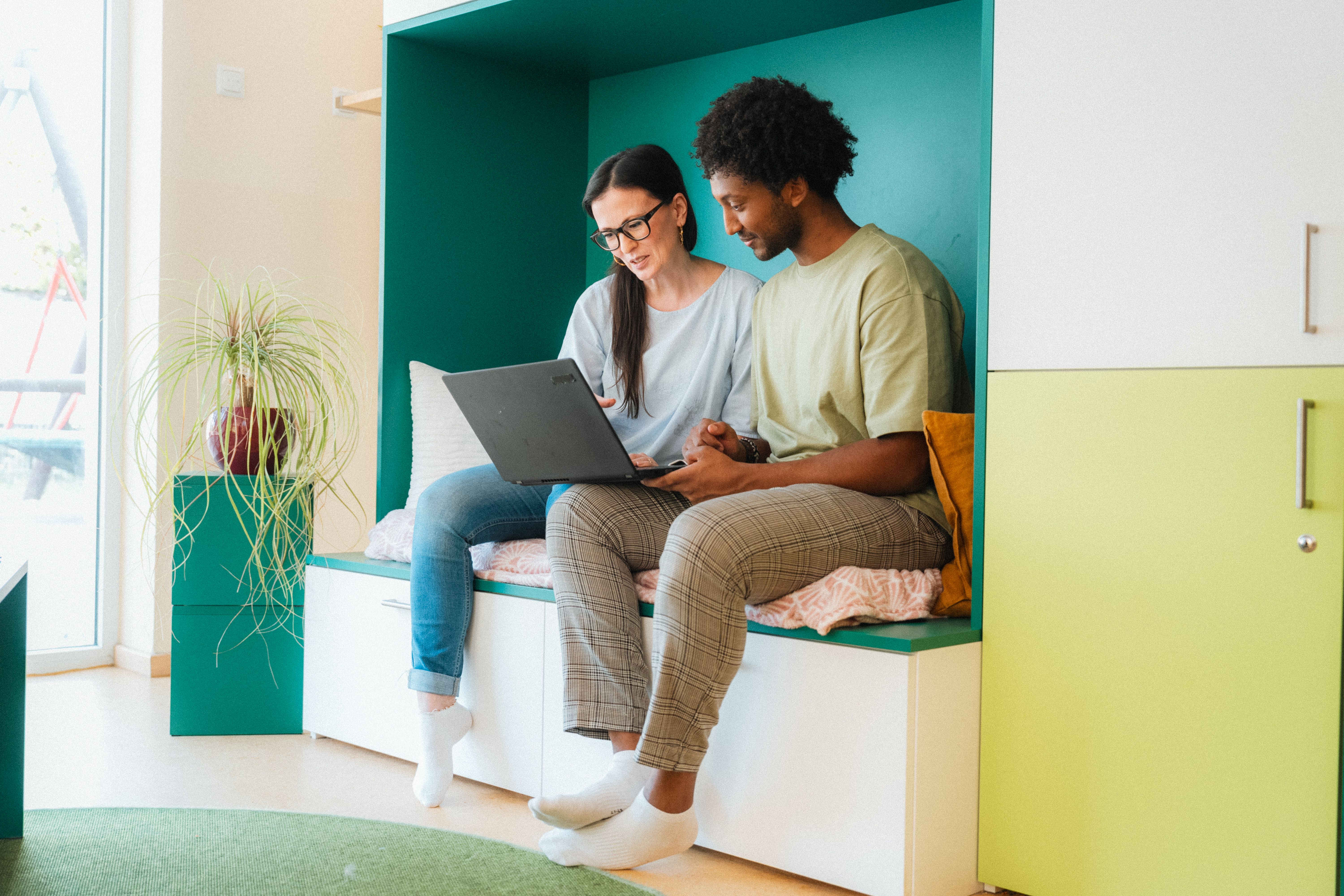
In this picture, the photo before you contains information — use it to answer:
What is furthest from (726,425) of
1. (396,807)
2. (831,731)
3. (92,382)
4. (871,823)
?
(92,382)

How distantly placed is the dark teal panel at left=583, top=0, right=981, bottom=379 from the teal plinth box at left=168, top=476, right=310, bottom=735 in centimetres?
125

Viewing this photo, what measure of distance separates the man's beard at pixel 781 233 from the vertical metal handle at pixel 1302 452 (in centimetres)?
89

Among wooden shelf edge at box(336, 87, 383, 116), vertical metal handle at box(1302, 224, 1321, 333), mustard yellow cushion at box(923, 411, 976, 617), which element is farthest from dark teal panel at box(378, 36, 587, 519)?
vertical metal handle at box(1302, 224, 1321, 333)

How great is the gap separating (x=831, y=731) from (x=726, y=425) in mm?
581

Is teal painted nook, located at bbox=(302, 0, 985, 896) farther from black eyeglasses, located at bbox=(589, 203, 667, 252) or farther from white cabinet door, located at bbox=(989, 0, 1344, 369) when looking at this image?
black eyeglasses, located at bbox=(589, 203, 667, 252)

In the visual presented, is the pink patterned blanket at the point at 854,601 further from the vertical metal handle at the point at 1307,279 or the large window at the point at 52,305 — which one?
the large window at the point at 52,305

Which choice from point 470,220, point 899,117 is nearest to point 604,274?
point 470,220

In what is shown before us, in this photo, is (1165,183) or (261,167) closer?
(1165,183)

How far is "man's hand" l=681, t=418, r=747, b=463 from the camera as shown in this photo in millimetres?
2070

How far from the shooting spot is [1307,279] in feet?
4.96

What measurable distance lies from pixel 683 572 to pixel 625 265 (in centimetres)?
94

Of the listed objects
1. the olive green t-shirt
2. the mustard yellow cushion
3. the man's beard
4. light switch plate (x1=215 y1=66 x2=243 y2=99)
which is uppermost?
light switch plate (x1=215 y1=66 x2=243 y2=99)

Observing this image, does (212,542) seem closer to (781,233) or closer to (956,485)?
(781,233)

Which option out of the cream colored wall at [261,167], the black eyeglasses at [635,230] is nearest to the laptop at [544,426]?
the black eyeglasses at [635,230]
